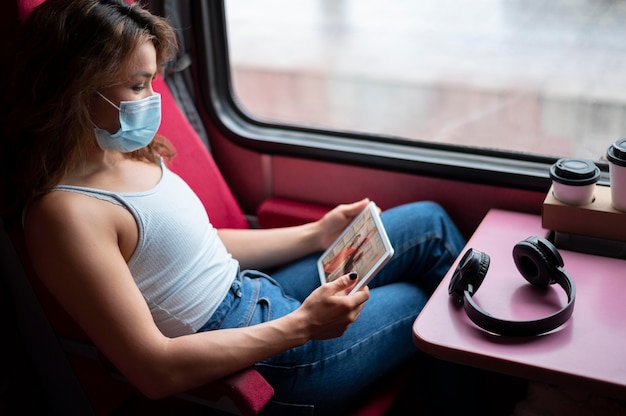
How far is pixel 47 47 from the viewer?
50.8 inches

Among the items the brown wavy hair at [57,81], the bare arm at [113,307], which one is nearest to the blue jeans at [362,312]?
the bare arm at [113,307]

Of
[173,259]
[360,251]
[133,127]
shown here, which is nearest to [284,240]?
[360,251]

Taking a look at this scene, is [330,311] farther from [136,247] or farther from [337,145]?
[337,145]

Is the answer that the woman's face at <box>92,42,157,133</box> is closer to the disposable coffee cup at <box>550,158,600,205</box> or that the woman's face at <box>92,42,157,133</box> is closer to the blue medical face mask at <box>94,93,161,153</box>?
the blue medical face mask at <box>94,93,161,153</box>

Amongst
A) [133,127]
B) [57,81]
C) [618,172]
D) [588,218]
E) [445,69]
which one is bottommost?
[445,69]

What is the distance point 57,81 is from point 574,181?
1.11 metres

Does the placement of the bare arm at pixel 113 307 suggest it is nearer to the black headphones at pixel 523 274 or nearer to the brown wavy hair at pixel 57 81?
the brown wavy hair at pixel 57 81

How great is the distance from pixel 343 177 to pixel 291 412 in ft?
2.68

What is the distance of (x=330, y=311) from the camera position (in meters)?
1.37

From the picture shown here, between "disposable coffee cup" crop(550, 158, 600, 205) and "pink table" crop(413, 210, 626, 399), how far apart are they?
0.13 m

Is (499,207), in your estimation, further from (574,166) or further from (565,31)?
(565,31)

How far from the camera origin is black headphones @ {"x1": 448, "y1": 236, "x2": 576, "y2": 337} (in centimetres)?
123

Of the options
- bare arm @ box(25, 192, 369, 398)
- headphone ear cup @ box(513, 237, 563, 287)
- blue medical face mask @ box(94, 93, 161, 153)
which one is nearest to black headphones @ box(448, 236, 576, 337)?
headphone ear cup @ box(513, 237, 563, 287)

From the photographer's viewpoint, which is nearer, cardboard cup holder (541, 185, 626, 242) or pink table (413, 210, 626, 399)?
pink table (413, 210, 626, 399)
